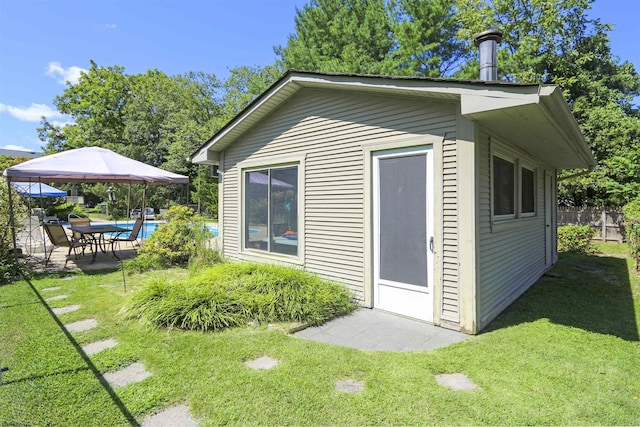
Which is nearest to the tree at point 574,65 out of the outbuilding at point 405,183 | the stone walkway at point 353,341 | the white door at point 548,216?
the white door at point 548,216

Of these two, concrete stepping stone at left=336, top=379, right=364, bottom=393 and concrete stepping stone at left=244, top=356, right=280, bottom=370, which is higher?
concrete stepping stone at left=244, top=356, right=280, bottom=370

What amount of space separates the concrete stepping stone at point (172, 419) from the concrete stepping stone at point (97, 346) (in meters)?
1.49

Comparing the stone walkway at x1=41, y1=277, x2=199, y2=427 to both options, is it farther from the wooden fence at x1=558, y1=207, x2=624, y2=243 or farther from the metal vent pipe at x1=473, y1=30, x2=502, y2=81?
the wooden fence at x1=558, y1=207, x2=624, y2=243

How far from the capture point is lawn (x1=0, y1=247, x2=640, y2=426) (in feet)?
7.80

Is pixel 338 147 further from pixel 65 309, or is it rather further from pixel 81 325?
pixel 65 309

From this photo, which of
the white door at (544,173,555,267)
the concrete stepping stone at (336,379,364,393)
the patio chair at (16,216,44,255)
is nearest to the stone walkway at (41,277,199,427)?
the concrete stepping stone at (336,379,364,393)

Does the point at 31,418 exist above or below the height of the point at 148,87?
Answer: below

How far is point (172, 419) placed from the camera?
232cm

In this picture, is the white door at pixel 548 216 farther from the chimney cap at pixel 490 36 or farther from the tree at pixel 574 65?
the tree at pixel 574 65

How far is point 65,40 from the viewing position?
378 inches

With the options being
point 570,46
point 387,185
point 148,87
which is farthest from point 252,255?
point 148,87

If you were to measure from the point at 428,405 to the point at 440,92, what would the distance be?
3.25 metres

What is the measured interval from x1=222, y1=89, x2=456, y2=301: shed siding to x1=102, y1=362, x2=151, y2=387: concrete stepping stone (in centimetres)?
303

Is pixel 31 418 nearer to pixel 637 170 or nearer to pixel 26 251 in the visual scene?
pixel 26 251
